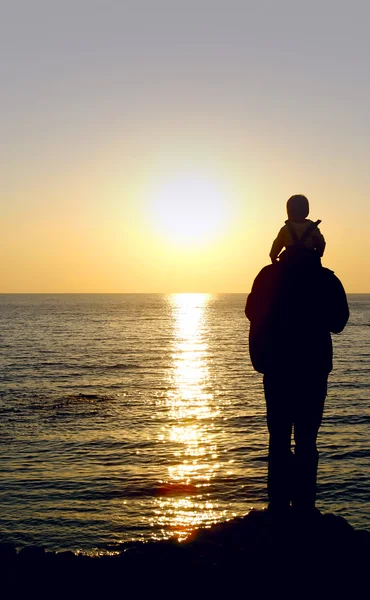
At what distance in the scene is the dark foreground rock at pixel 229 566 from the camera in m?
6.35

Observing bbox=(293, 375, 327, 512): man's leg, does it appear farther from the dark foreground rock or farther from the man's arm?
the man's arm

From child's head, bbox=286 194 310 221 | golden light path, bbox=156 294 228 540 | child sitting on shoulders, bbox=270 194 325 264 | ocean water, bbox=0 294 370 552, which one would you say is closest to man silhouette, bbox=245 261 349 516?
child sitting on shoulders, bbox=270 194 325 264

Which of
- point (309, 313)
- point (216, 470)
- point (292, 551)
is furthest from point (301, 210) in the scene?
point (216, 470)

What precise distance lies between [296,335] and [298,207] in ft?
5.07

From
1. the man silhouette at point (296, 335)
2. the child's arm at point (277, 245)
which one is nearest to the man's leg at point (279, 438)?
the man silhouette at point (296, 335)

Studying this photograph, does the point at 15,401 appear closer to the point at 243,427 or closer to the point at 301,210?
the point at 243,427

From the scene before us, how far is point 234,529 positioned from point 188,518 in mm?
6934

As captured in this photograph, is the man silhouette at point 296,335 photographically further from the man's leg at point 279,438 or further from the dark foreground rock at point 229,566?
the dark foreground rock at point 229,566

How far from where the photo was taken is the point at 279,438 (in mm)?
7145

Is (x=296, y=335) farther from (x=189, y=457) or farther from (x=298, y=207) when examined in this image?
(x=189, y=457)

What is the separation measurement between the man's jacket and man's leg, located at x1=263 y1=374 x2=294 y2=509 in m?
0.26

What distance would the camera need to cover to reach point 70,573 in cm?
696

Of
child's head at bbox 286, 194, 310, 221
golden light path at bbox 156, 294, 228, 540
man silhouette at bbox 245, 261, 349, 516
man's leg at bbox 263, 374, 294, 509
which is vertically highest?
child's head at bbox 286, 194, 310, 221

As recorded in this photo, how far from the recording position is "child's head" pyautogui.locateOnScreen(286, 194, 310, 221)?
23.2ft
